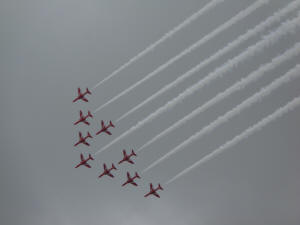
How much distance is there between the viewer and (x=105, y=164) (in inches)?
2206

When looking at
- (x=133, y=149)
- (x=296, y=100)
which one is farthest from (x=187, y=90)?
(x=133, y=149)

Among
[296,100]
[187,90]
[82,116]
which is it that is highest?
[82,116]

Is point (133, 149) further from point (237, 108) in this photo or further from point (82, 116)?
point (237, 108)

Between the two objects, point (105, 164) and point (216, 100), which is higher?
point (105, 164)

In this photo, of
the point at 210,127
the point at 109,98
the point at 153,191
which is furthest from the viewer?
the point at 109,98

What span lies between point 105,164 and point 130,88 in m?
7.86

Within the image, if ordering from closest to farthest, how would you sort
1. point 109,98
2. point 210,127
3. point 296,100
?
point 296,100 → point 210,127 → point 109,98

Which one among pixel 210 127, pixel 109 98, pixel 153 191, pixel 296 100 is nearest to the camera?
pixel 296 100

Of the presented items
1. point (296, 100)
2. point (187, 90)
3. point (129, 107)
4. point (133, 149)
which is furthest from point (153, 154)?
point (296, 100)

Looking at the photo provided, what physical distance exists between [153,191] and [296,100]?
62.8 ft

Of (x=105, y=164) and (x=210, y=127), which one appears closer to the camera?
(x=210, y=127)

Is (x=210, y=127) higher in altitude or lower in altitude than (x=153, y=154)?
lower

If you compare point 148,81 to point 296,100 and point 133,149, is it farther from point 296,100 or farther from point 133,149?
point 296,100

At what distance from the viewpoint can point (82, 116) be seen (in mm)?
55438
